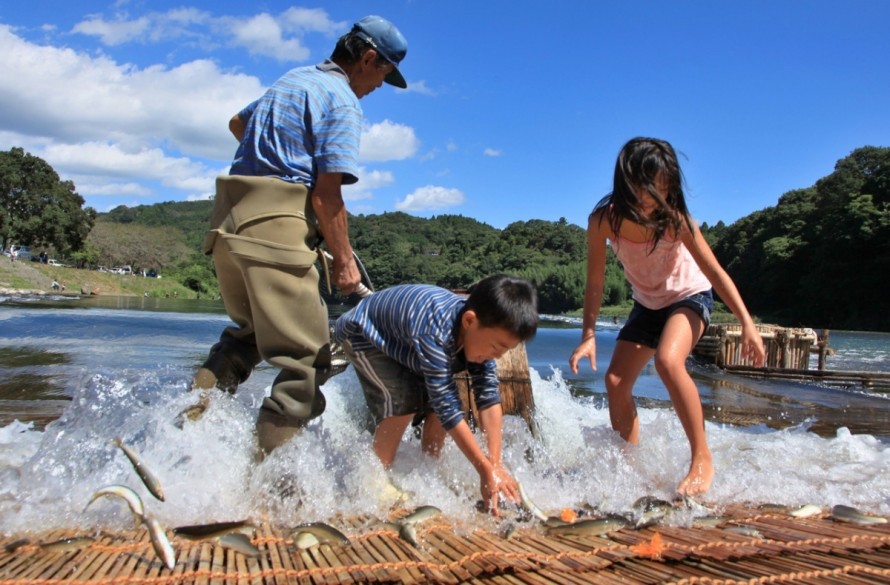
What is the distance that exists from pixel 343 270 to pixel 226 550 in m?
1.52

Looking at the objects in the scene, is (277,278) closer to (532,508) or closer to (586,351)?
(532,508)

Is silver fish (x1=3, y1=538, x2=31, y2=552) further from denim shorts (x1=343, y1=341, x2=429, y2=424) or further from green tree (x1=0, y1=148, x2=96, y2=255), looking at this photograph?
green tree (x1=0, y1=148, x2=96, y2=255)

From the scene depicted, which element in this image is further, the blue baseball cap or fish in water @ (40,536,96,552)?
the blue baseball cap

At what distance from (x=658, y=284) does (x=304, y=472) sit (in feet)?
7.40

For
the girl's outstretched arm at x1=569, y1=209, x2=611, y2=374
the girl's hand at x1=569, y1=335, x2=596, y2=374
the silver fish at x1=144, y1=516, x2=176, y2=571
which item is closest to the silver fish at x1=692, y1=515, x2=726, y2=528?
the girl's hand at x1=569, y1=335, x2=596, y2=374

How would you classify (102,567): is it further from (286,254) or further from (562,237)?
(562,237)

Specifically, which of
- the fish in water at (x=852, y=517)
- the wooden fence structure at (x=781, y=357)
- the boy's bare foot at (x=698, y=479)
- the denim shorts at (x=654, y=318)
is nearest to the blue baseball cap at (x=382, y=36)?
the denim shorts at (x=654, y=318)

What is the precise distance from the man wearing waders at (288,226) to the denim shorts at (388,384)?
20 cm

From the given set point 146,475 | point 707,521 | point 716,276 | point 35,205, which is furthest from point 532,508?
point 35,205

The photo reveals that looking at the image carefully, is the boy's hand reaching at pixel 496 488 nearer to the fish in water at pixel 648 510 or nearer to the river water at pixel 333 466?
the river water at pixel 333 466

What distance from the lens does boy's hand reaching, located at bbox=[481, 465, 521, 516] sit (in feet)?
10.3

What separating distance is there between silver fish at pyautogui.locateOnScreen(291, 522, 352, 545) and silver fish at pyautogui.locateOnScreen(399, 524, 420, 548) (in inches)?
8.7

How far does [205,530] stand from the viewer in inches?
106

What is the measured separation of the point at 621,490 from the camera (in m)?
3.67
